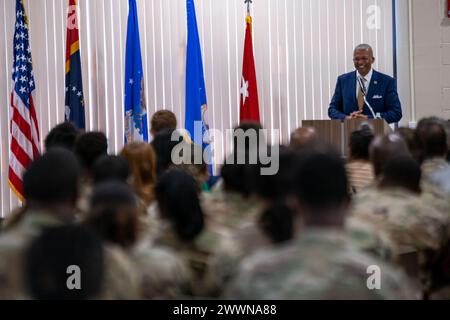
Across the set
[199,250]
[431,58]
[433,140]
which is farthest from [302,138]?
[431,58]

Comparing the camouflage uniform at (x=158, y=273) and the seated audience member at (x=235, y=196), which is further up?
the seated audience member at (x=235, y=196)

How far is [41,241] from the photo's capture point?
2.21m

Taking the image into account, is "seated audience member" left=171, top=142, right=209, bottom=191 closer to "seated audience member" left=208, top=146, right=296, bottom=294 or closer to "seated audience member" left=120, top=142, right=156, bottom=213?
"seated audience member" left=120, top=142, right=156, bottom=213

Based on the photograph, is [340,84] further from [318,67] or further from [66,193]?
[66,193]

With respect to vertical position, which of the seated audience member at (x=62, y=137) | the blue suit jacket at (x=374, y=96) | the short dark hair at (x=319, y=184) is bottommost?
the short dark hair at (x=319, y=184)

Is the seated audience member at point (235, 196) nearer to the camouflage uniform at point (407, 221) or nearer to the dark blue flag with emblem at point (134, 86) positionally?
the camouflage uniform at point (407, 221)

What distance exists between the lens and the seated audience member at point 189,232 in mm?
3191

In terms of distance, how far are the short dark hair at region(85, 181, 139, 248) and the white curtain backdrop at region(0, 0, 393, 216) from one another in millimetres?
6700

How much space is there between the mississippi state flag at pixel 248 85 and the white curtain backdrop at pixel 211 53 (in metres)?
0.41

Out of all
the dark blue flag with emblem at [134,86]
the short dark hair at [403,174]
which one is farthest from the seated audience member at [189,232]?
the dark blue flag with emblem at [134,86]

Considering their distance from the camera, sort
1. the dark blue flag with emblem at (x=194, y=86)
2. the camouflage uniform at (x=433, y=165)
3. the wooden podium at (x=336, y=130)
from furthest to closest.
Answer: the dark blue flag with emblem at (x=194, y=86)
the wooden podium at (x=336, y=130)
the camouflage uniform at (x=433, y=165)

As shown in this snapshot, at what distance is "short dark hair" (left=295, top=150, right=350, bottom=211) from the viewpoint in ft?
7.33

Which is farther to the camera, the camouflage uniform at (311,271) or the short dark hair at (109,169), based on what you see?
the short dark hair at (109,169)
